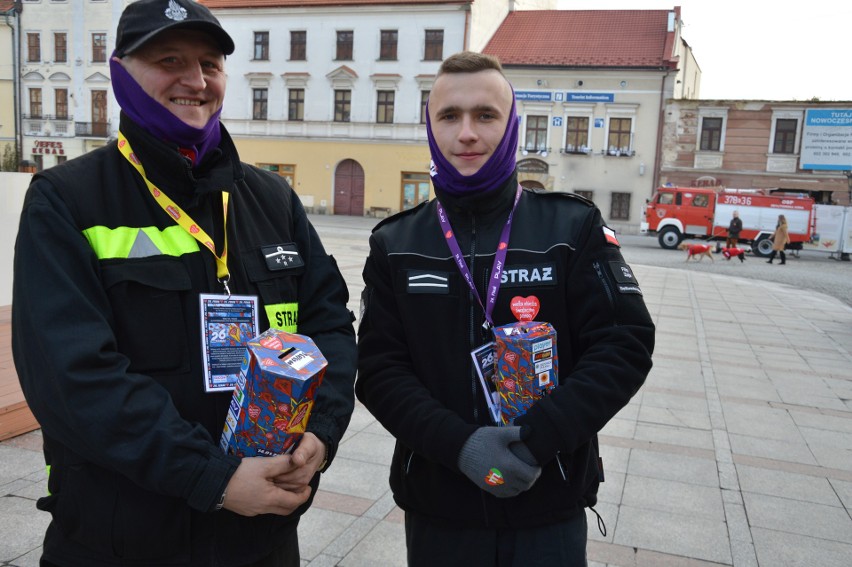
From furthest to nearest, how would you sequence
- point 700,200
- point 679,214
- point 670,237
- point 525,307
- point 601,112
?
point 601,112 < point 670,237 < point 679,214 < point 700,200 < point 525,307

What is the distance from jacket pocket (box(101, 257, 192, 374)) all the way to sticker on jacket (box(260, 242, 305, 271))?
0.88 ft

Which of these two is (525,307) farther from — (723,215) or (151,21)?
(723,215)

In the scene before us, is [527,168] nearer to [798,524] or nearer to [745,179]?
[745,179]

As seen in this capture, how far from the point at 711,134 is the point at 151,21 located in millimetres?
33962

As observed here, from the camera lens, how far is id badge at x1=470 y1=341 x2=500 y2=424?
80.0 inches

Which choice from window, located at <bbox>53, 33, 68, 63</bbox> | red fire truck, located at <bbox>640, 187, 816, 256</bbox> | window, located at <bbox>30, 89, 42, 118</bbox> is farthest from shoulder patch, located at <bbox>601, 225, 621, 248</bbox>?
window, located at <bbox>30, 89, 42, 118</bbox>

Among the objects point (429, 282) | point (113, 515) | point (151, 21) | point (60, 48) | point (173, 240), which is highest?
point (60, 48)

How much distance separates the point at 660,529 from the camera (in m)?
3.75

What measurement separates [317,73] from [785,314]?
2954 centimetres

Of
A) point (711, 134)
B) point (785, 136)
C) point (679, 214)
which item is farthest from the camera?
point (711, 134)

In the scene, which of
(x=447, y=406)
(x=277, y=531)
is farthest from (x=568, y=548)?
(x=277, y=531)

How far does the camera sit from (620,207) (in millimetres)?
33000

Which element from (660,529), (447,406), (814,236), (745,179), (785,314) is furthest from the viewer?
(745,179)

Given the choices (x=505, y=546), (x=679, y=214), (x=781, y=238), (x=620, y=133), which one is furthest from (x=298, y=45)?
(x=505, y=546)
